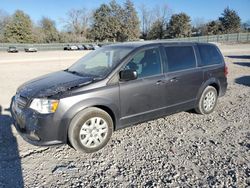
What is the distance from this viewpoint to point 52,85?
13.0ft

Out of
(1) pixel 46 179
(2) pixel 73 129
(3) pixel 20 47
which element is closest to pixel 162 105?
(2) pixel 73 129

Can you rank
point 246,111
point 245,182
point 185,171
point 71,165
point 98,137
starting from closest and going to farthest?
point 245,182 < point 185,171 < point 71,165 < point 98,137 < point 246,111

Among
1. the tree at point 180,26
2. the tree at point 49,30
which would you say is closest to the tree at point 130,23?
the tree at point 180,26

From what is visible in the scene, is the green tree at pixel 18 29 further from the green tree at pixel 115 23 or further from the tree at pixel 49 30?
the green tree at pixel 115 23

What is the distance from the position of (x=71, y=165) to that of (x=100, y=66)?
6.02 ft

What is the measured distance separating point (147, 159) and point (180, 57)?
2.32 m

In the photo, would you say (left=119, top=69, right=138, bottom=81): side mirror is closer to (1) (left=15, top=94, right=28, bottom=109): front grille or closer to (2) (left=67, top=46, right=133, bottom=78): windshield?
(2) (left=67, top=46, right=133, bottom=78): windshield

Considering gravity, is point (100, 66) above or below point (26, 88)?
above

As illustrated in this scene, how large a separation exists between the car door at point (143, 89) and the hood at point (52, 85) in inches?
28.3

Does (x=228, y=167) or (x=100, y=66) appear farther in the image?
(x=100, y=66)

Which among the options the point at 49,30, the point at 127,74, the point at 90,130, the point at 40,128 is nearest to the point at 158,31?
the point at 49,30

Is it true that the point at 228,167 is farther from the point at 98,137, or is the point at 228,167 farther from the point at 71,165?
the point at 71,165

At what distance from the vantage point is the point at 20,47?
57.4 metres

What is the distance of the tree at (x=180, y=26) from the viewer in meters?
69.7
